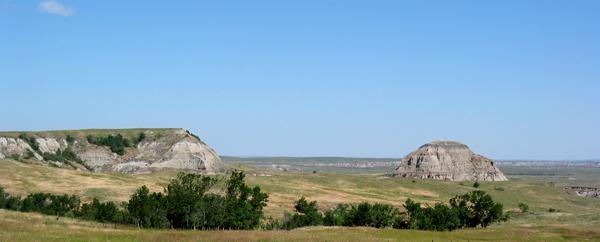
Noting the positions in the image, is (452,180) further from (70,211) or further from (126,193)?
(70,211)

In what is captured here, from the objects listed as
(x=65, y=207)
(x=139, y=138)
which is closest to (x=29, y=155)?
(x=139, y=138)

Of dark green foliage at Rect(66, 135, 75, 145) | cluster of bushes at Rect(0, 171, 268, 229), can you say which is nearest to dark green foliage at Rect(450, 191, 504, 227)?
cluster of bushes at Rect(0, 171, 268, 229)

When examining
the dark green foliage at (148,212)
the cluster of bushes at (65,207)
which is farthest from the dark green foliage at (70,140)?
the dark green foliage at (148,212)

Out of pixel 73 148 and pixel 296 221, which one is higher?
pixel 73 148

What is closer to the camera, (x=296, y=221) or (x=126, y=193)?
(x=296, y=221)

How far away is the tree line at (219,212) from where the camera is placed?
73000 mm

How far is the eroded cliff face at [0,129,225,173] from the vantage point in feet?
482

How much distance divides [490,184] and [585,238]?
404 feet

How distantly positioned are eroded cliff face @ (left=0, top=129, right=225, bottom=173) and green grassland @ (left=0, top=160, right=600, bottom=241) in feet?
28.3

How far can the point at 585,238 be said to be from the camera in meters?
62.5

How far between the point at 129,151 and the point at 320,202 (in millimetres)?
62178

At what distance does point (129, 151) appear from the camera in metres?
160

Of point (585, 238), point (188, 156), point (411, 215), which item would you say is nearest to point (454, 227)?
point (411, 215)

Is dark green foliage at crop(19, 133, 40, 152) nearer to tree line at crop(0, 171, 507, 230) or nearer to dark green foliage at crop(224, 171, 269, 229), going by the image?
tree line at crop(0, 171, 507, 230)
